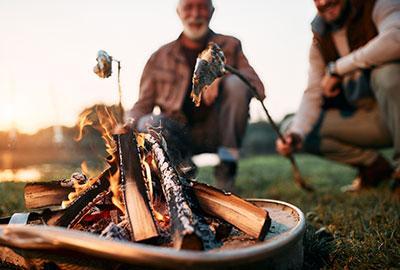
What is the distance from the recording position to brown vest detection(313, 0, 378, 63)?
11.1 ft

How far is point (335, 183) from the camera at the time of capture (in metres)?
4.96

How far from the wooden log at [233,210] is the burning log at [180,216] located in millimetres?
66

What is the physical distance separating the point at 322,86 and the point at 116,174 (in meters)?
2.71

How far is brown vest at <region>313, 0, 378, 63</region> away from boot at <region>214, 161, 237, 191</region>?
1.47 m

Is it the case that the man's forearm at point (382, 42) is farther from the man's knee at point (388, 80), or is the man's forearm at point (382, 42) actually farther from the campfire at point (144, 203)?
the campfire at point (144, 203)

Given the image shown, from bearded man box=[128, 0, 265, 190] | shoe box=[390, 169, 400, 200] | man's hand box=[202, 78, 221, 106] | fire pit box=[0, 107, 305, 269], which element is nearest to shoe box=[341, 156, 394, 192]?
shoe box=[390, 169, 400, 200]

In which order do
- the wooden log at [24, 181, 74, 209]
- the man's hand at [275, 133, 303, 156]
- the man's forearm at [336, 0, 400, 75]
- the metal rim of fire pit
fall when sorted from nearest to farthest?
the metal rim of fire pit < the wooden log at [24, 181, 74, 209] < the man's forearm at [336, 0, 400, 75] < the man's hand at [275, 133, 303, 156]

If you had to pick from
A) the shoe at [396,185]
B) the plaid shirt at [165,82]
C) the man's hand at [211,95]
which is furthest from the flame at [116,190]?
the shoe at [396,185]

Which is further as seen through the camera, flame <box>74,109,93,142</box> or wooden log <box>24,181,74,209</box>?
flame <box>74,109,93,142</box>

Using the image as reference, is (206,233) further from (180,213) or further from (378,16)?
(378,16)

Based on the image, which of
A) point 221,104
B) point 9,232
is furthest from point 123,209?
point 221,104

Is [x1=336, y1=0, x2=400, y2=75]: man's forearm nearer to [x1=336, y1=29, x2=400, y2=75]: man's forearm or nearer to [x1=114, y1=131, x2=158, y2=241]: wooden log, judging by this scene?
[x1=336, y1=29, x2=400, y2=75]: man's forearm

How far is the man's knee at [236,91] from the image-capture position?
3.80 meters

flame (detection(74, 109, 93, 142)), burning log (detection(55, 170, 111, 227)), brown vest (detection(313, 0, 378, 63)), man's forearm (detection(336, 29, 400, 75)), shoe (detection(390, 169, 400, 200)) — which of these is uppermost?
brown vest (detection(313, 0, 378, 63))
